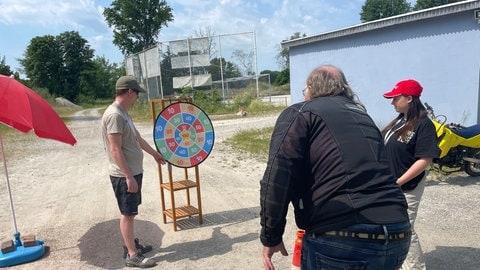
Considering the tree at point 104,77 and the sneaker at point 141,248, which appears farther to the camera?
the tree at point 104,77

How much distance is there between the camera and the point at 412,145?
11.3 ft

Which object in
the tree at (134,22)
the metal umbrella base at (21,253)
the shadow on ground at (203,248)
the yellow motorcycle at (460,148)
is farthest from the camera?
the tree at (134,22)

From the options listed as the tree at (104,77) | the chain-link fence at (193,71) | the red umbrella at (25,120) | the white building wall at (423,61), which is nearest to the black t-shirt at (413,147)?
the red umbrella at (25,120)

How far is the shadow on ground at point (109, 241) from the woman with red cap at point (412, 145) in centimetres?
288

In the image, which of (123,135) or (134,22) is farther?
(134,22)

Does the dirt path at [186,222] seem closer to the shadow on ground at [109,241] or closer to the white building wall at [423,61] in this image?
the shadow on ground at [109,241]

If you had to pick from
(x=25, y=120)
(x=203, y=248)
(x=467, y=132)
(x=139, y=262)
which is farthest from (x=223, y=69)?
(x=139, y=262)

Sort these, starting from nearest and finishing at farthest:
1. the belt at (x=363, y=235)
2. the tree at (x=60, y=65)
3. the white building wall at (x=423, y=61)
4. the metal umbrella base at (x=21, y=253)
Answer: the belt at (x=363, y=235) → the metal umbrella base at (x=21, y=253) → the white building wall at (x=423, y=61) → the tree at (x=60, y=65)

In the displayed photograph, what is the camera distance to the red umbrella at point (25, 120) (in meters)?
4.22

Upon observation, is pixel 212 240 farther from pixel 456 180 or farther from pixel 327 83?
pixel 456 180

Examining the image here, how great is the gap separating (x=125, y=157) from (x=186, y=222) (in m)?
1.75

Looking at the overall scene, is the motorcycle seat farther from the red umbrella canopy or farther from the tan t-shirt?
the red umbrella canopy

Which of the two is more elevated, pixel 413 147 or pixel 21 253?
pixel 413 147

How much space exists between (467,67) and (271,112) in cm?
1407
